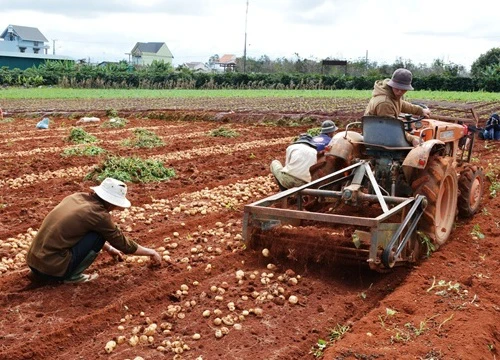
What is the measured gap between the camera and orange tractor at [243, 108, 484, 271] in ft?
18.9

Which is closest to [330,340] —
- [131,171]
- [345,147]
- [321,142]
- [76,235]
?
[76,235]

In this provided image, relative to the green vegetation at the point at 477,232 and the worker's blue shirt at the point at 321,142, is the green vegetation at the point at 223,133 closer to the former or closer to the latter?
the worker's blue shirt at the point at 321,142

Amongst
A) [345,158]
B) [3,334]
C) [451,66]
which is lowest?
[3,334]

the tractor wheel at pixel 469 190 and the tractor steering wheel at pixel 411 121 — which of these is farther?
the tractor wheel at pixel 469 190

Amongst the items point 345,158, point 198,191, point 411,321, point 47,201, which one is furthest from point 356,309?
point 47,201

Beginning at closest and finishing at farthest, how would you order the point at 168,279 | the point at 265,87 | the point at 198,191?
the point at 168,279
the point at 198,191
the point at 265,87

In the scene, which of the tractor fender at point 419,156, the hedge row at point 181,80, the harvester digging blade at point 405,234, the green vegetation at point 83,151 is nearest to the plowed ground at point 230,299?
the harvester digging blade at point 405,234

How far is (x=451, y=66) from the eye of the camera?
57656 millimetres

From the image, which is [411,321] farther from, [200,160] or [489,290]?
[200,160]

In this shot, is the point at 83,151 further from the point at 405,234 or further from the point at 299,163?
the point at 405,234

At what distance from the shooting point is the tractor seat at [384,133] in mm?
6664

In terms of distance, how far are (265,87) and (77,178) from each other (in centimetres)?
4142

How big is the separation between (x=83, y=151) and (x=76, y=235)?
832 centimetres

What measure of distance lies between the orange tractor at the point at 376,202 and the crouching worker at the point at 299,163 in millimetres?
377
